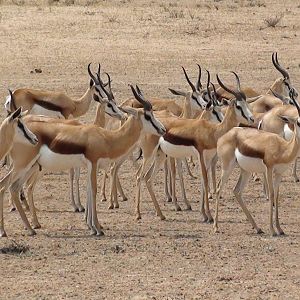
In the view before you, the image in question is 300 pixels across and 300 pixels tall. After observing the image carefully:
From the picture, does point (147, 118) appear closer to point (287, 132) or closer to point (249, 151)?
point (249, 151)

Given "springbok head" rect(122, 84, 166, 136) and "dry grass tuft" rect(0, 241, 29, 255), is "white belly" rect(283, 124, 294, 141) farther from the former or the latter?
"dry grass tuft" rect(0, 241, 29, 255)

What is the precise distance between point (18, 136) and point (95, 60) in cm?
1560

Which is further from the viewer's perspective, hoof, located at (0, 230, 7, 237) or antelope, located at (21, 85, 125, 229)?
antelope, located at (21, 85, 125, 229)

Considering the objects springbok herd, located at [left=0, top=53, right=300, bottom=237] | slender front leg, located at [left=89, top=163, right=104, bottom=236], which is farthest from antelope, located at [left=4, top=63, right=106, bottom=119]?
slender front leg, located at [left=89, top=163, right=104, bottom=236]

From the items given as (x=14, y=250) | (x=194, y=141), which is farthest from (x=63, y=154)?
(x=194, y=141)

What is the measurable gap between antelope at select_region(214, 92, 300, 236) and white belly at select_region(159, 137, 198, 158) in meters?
0.76

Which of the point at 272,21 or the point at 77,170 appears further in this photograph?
the point at 272,21

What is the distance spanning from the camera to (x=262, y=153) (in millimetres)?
12625

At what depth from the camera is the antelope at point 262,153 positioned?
12.5 meters

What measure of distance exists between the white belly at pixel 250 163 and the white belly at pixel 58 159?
1.75 m

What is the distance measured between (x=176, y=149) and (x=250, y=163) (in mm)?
1328

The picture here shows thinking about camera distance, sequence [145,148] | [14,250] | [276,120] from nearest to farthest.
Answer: [14,250], [145,148], [276,120]

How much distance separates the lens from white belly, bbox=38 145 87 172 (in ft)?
41.0

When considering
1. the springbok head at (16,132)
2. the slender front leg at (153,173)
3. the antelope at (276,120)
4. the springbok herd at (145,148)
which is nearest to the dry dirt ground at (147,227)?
the slender front leg at (153,173)
